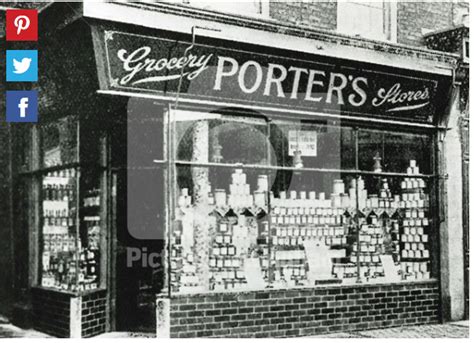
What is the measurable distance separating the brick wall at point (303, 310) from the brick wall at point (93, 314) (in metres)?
1.15

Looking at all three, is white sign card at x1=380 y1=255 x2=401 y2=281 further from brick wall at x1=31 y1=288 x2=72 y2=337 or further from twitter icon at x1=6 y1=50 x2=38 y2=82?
twitter icon at x1=6 y1=50 x2=38 y2=82

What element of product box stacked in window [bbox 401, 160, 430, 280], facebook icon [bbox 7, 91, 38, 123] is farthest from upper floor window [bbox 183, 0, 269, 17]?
product box stacked in window [bbox 401, 160, 430, 280]

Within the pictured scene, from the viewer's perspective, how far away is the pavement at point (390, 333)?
8.53 meters

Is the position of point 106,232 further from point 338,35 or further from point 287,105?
point 338,35

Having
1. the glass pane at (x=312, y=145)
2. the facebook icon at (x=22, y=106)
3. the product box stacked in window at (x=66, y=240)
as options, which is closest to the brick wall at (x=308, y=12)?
the glass pane at (x=312, y=145)

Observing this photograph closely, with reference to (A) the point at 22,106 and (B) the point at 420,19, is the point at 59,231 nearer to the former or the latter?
(A) the point at 22,106

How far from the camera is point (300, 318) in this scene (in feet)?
28.4


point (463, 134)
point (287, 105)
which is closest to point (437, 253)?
point (463, 134)

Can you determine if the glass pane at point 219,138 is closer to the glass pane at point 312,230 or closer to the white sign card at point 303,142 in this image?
the white sign card at point 303,142

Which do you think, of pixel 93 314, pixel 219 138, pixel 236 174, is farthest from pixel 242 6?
pixel 93 314

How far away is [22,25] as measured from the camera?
314 inches

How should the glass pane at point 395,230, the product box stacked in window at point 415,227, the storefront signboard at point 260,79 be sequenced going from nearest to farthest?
the storefront signboard at point 260,79 → the glass pane at point 395,230 → the product box stacked in window at point 415,227

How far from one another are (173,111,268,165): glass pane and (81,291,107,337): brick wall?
2.00 m

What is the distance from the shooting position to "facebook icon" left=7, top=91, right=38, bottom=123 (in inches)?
331
